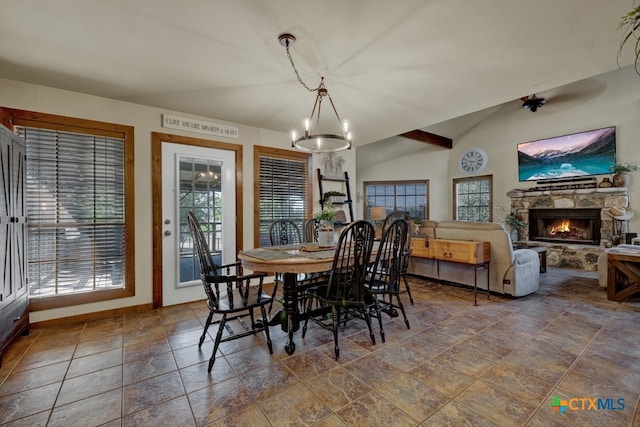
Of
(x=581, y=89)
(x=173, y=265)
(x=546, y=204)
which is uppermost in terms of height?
(x=581, y=89)

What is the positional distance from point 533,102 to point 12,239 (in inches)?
313

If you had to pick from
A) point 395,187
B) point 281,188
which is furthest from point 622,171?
point 281,188

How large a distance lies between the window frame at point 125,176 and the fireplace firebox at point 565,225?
284 inches

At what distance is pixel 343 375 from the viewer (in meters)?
1.84

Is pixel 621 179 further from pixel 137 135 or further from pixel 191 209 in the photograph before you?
pixel 137 135

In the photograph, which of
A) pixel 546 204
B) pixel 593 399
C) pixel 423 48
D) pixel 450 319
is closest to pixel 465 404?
pixel 593 399

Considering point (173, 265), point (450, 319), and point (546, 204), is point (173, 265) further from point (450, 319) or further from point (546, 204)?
point (546, 204)

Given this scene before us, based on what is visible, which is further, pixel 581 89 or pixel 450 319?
pixel 581 89

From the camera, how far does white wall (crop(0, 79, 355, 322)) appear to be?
2.67 meters

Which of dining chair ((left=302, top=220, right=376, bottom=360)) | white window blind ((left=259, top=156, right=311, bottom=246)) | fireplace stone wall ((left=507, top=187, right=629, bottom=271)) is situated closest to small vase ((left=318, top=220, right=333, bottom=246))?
dining chair ((left=302, top=220, right=376, bottom=360))

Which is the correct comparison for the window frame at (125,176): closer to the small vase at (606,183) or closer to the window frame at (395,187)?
the window frame at (395,187)

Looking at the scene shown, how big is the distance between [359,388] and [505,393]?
0.86 metres

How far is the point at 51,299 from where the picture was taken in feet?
8.97

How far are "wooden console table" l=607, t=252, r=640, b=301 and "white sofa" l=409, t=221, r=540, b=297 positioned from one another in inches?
28.1
